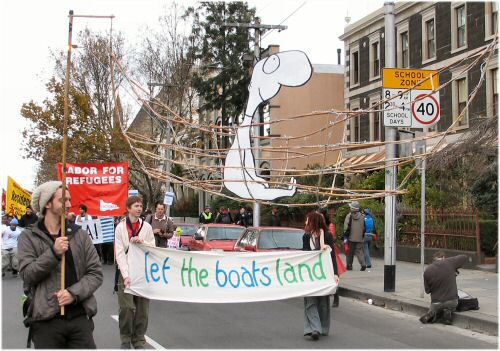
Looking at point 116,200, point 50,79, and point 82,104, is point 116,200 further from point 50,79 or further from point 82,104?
point 50,79

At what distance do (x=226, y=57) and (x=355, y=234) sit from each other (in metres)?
13.2

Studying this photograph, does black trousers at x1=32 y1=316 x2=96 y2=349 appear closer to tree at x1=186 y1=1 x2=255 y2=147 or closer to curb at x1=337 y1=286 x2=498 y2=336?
curb at x1=337 y1=286 x2=498 y2=336

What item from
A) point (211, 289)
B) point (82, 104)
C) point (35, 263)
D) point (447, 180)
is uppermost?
point (82, 104)

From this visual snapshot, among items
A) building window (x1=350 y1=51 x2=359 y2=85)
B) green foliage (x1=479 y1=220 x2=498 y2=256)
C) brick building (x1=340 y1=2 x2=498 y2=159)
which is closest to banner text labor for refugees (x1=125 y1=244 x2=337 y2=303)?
green foliage (x1=479 y1=220 x2=498 y2=256)

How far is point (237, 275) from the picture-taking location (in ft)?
30.6

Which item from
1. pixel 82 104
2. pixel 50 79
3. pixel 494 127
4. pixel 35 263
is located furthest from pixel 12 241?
pixel 50 79

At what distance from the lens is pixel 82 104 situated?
110 feet

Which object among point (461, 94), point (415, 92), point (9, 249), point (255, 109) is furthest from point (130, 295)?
point (461, 94)

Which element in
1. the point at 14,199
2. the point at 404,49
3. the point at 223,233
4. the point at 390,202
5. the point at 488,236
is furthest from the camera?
the point at 404,49

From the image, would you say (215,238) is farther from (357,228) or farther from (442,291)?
(442,291)

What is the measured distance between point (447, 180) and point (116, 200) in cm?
1052

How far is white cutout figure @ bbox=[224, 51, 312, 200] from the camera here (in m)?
7.80

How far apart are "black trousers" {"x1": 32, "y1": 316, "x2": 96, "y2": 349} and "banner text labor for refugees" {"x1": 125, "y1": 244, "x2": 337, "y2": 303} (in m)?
3.77

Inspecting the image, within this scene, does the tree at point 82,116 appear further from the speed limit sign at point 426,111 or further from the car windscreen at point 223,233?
the speed limit sign at point 426,111
